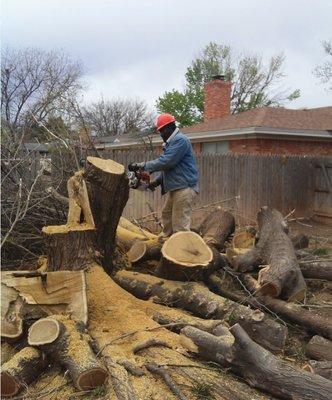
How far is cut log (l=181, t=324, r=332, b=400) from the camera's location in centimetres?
343

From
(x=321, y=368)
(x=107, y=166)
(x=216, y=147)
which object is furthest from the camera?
(x=216, y=147)

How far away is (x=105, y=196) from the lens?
17.3 ft

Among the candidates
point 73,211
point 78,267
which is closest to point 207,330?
point 78,267

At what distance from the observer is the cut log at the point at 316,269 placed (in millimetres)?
6152

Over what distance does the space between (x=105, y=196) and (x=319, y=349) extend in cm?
253

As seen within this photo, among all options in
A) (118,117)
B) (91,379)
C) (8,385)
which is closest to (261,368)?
(91,379)

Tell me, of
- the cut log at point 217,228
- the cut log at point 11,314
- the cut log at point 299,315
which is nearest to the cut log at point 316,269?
the cut log at point 299,315

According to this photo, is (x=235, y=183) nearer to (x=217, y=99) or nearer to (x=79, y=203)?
(x=79, y=203)

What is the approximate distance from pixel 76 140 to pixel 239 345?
690 cm

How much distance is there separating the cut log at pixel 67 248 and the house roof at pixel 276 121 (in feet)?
39.9

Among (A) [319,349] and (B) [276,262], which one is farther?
(B) [276,262]

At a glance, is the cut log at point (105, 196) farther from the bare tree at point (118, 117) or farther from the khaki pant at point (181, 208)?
the bare tree at point (118, 117)

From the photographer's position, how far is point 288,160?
46.5 feet

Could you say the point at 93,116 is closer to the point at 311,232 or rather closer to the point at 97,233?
the point at 311,232
